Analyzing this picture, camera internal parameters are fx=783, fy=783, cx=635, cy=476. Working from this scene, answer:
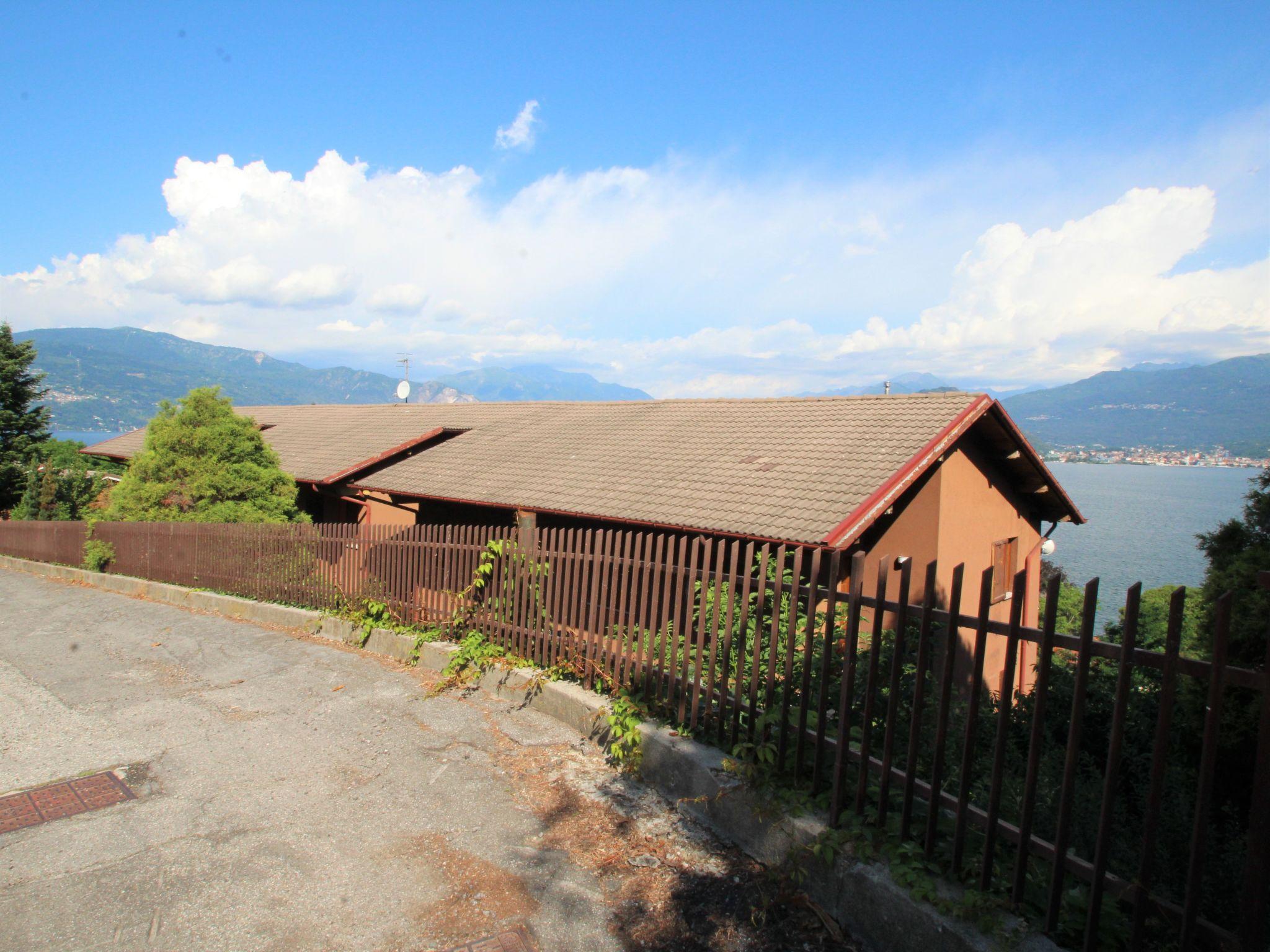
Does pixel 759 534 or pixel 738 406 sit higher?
pixel 738 406

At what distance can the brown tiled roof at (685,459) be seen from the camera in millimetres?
9555

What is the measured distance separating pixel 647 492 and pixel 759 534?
282 cm

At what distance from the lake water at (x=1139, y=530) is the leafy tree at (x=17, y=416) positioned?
3686cm

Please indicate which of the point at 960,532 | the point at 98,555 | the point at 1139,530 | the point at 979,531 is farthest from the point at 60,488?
the point at 1139,530

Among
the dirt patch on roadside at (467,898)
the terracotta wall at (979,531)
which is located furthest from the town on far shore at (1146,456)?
the dirt patch on roadside at (467,898)

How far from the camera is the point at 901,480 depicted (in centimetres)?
927

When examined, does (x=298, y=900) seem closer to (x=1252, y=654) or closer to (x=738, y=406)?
(x=1252, y=654)

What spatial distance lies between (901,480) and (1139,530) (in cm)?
6128

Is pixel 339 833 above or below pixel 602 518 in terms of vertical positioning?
below

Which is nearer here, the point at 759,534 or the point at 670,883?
the point at 670,883

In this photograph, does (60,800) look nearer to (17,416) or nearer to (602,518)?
(602,518)

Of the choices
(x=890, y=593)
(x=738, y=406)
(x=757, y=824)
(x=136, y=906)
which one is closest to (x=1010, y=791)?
(x=757, y=824)

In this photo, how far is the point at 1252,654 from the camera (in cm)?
559

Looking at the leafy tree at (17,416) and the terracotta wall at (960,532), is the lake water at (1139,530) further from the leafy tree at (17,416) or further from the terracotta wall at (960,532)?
the leafy tree at (17,416)
